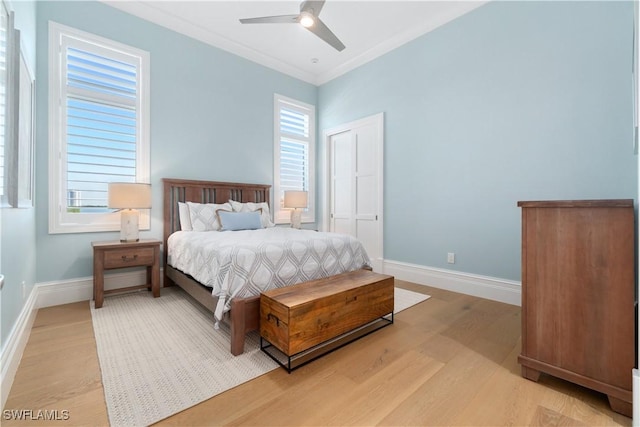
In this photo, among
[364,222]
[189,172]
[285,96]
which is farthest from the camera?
[285,96]

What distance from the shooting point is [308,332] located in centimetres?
176

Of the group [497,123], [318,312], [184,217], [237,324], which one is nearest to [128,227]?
[184,217]

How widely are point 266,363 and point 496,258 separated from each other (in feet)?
8.18

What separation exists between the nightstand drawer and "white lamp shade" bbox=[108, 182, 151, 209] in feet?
1.42

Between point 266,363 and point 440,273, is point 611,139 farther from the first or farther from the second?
point 266,363

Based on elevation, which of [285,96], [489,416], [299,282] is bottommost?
[489,416]

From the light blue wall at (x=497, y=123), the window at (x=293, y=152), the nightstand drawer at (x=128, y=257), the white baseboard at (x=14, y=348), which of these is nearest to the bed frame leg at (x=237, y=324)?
the white baseboard at (x=14, y=348)

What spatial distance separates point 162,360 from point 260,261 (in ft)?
2.75

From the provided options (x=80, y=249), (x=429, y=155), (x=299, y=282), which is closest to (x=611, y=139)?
(x=429, y=155)

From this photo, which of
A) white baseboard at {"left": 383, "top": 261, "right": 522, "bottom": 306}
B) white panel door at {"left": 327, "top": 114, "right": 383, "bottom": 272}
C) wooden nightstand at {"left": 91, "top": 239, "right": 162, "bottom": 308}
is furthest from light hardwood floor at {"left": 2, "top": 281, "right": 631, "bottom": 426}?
white panel door at {"left": 327, "top": 114, "right": 383, "bottom": 272}

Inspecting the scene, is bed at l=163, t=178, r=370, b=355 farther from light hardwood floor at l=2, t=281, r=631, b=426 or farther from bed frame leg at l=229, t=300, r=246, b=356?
light hardwood floor at l=2, t=281, r=631, b=426

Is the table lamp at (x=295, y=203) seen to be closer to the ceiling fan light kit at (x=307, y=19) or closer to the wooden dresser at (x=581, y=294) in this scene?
the ceiling fan light kit at (x=307, y=19)

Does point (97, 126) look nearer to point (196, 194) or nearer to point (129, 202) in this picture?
point (129, 202)

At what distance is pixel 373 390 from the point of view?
1534 mm
